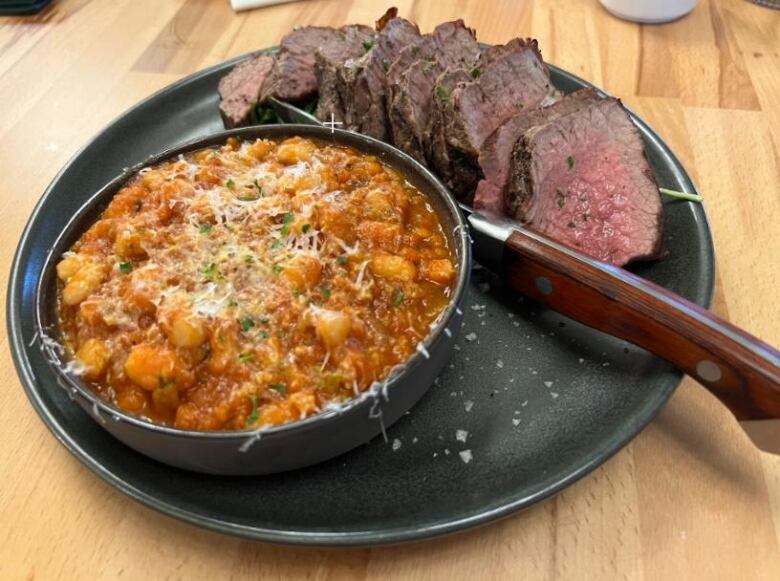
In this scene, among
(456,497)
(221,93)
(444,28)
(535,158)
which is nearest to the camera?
(456,497)

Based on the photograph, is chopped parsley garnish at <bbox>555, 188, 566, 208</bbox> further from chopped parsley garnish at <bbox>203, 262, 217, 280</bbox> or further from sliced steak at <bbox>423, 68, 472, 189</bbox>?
chopped parsley garnish at <bbox>203, 262, 217, 280</bbox>

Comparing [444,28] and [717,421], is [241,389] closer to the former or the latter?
[717,421]

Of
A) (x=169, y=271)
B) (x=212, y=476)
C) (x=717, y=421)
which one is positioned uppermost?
(x=169, y=271)

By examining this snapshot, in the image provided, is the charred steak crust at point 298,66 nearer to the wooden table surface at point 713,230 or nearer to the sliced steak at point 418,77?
the sliced steak at point 418,77

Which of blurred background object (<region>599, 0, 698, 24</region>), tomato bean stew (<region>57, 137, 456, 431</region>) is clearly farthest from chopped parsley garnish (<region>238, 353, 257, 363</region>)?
blurred background object (<region>599, 0, 698, 24</region>)

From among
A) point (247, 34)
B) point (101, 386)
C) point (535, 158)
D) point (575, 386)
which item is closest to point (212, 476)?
point (101, 386)

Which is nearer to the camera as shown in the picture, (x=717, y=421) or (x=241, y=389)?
(x=241, y=389)
